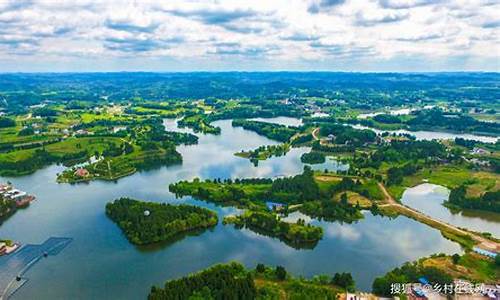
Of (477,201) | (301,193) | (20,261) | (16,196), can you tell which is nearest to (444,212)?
(477,201)

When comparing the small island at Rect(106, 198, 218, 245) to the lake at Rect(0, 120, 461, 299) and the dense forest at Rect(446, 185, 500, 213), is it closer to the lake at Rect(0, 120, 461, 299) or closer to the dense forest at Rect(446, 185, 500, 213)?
the lake at Rect(0, 120, 461, 299)

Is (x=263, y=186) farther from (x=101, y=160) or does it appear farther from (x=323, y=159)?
(x=101, y=160)

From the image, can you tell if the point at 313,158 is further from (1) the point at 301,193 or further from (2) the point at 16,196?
(2) the point at 16,196

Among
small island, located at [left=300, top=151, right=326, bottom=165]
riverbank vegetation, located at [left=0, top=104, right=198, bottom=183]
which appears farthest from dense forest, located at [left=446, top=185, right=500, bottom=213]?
riverbank vegetation, located at [left=0, top=104, right=198, bottom=183]

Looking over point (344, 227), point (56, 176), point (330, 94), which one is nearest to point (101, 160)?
point (56, 176)

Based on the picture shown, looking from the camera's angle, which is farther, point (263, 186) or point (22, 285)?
point (263, 186)

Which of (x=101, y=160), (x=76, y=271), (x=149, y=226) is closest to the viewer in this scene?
(x=76, y=271)
